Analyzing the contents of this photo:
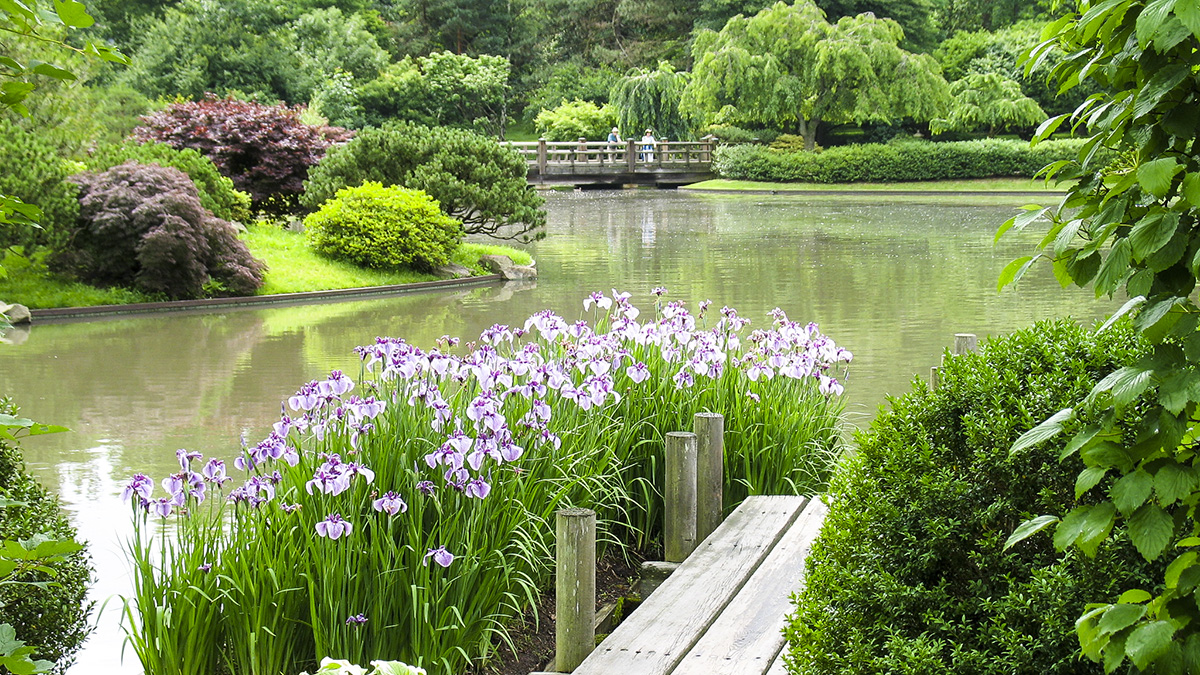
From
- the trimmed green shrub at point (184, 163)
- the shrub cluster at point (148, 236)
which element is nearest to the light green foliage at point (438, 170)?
the trimmed green shrub at point (184, 163)

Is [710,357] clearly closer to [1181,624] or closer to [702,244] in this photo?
[1181,624]

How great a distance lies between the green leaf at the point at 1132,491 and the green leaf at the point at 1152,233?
0.27 meters

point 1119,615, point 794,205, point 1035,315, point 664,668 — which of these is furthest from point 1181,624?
point 794,205

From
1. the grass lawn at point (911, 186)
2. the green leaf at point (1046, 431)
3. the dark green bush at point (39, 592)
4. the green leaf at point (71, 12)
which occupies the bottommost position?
the grass lawn at point (911, 186)

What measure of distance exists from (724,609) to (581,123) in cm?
4575

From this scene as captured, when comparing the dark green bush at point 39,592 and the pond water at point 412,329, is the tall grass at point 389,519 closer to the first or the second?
the dark green bush at point 39,592

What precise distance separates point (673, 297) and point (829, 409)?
7.60 m

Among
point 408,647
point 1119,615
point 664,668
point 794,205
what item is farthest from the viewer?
point 794,205

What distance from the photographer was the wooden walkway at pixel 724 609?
328 centimetres

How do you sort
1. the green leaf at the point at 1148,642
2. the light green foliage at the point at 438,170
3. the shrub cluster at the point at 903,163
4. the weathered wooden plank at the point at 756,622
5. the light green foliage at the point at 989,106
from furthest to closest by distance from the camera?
1. the light green foliage at the point at 989,106
2. the shrub cluster at the point at 903,163
3. the light green foliage at the point at 438,170
4. the weathered wooden plank at the point at 756,622
5. the green leaf at the point at 1148,642

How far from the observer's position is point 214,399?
840 centimetres

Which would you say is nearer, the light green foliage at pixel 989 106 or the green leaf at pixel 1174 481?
the green leaf at pixel 1174 481

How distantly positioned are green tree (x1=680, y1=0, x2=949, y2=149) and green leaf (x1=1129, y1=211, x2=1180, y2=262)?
3732 centimetres

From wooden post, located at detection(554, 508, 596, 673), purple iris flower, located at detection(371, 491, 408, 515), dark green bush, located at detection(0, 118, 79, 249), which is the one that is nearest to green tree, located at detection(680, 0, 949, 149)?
dark green bush, located at detection(0, 118, 79, 249)
